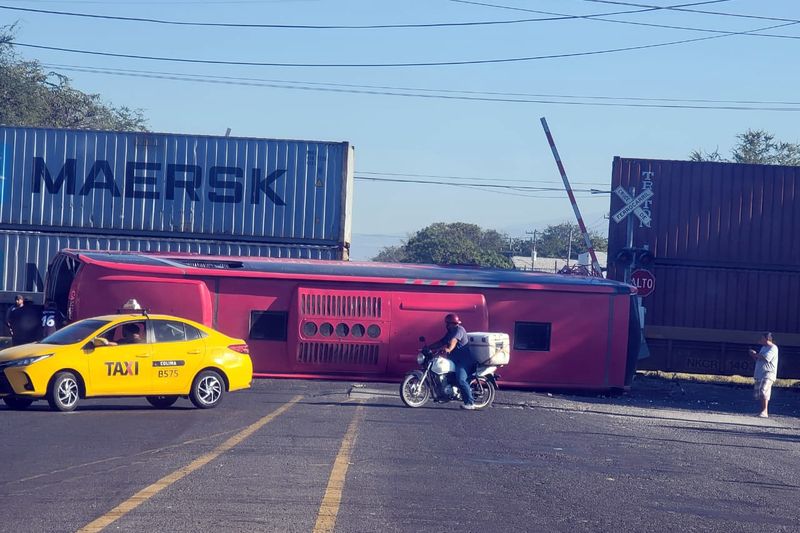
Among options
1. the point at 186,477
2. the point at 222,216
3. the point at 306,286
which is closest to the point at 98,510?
the point at 186,477

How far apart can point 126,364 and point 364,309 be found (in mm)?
4924

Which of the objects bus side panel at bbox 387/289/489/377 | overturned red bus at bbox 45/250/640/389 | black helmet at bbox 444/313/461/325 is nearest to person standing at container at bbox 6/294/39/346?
overturned red bus at bbox 45/250/640/389

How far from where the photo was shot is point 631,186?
26062 mm

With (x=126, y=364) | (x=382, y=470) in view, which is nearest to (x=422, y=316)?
(x=126, y=364)

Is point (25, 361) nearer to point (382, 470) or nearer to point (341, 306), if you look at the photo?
point (341, 306)

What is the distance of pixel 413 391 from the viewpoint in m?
16.5

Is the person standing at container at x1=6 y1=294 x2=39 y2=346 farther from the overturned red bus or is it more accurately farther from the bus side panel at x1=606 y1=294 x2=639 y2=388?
the bus side panel at x1=606 y1=294 x2=639 y2=388

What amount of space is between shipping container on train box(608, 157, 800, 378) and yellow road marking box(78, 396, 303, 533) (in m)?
14.8

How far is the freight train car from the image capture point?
26.3m

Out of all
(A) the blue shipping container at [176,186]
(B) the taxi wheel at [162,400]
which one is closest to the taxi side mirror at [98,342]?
(B) the taxi wheel at [162,400]

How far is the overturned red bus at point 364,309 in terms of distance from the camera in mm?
17766

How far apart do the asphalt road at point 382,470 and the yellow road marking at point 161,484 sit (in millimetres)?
24

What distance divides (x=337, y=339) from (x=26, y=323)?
6362mm

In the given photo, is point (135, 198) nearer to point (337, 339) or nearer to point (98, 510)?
point (337, 339)
